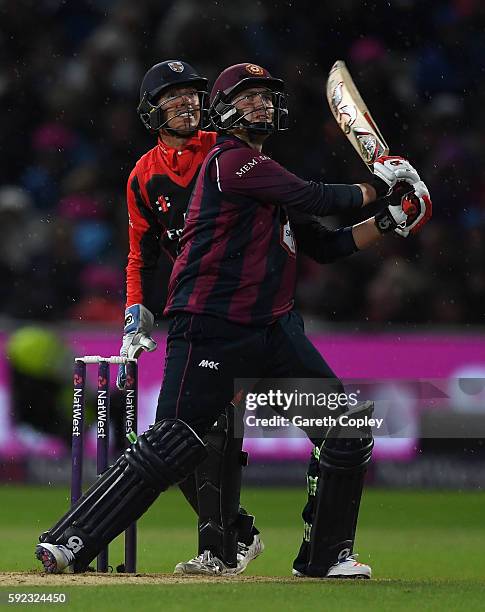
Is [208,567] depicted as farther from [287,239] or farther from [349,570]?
[287,239]

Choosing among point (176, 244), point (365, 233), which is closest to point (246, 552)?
point (176, 244)

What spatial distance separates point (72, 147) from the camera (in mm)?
12500

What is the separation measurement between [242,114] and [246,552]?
182 cm

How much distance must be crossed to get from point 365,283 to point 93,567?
18.4ft

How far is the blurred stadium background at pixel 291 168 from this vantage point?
413 inches

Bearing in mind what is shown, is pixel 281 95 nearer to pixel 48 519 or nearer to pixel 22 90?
pixel 48 519

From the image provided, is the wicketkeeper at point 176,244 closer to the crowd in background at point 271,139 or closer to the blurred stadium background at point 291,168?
the blurred stadium background at point 291,168

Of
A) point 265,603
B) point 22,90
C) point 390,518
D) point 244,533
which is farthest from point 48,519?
point 22,90

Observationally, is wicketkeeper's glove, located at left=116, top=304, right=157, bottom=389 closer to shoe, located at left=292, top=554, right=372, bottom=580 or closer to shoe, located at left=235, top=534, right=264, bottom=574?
shoe, located at left=235, top=534, right=264, bottom=574

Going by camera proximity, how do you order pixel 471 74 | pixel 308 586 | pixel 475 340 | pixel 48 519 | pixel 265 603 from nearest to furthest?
pixel 265 603 → pixel 308 586 → pixel 48 519 → pixel 475 340 → pixel 471 74

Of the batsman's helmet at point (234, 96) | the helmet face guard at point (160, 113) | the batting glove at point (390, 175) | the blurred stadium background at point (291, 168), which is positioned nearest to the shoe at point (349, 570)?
the batting glove at point (390, 175)

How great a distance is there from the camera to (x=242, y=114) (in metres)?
5.76

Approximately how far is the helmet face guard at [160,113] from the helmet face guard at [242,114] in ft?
1.44

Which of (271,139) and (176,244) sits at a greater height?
(271,139)
